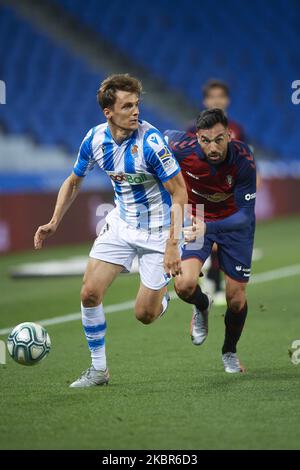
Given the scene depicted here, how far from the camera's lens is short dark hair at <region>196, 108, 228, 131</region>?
645cm

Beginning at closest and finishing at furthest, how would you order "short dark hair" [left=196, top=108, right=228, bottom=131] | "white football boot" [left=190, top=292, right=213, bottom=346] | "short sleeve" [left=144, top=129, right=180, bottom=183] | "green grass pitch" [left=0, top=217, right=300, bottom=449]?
1. "green grass pitch" [left=0, top=217, right=300, bottom=449]
2. "short sleeve" [left=144, top=129, right=180, bottom=183]
3. "short dark hair" [left=196, top=108, right=228, bottom=131]
4. "white football boot" [left=190, top=292, right=213, bottom=346]

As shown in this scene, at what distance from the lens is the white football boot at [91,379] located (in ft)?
20.5

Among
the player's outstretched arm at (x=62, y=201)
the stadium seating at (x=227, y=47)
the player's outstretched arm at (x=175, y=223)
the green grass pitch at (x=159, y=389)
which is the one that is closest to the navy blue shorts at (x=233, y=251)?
the green grass pitch at (x=159, y=389)

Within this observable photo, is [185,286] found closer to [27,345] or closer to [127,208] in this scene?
[127,208]

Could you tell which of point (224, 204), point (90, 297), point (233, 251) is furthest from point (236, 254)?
point (90, 297)

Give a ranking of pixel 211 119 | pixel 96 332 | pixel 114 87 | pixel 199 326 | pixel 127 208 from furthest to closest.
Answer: pixel 199 326 → pixel 127 208 → pixel 211 119 → pixel 96 332 → pixel 114 87

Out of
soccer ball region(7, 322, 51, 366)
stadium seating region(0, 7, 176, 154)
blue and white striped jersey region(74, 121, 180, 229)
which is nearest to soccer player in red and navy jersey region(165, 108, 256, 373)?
blue and white striped jersey region(74, 121, 180, 229)

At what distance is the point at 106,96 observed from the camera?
20.3ft

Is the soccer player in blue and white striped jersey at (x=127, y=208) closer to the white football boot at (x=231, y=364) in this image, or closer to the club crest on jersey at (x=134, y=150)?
the club crest on jersey at (x=134, y=150)

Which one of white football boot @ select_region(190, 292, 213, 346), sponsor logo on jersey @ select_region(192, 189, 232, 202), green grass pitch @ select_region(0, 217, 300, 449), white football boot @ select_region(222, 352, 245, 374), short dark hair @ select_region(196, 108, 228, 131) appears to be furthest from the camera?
white football boot @ select_region(190, 292, 213, 346)

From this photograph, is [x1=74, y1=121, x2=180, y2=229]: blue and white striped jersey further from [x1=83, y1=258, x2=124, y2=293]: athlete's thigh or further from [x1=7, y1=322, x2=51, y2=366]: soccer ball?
[x1=7, y1=322, x2=51, y2=366]: soccer ball

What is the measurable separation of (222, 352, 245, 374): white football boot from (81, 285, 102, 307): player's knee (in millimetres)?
1119

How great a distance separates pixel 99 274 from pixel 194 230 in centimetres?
69

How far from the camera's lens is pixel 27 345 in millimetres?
6219
